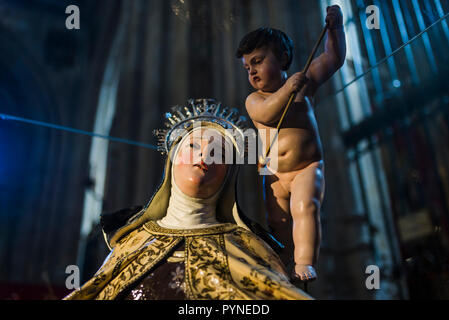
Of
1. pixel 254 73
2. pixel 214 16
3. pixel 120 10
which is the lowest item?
pixel 254 73

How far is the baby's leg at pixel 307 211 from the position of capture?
1571mm

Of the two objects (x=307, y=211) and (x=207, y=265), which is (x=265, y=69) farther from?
(x=207, y=265)

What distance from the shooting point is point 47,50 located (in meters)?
7.77

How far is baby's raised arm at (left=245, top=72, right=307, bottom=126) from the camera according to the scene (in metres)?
1.63

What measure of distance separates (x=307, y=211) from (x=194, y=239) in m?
0.52

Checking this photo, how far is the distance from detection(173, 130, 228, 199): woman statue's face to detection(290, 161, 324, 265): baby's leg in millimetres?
362

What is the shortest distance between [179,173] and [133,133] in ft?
9.69

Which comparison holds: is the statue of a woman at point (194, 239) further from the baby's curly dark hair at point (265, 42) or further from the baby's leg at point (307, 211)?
the baby's curly dark hair at point (265, 42)

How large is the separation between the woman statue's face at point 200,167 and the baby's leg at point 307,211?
0.36 meters

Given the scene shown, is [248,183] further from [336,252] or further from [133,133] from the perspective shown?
[133,133]

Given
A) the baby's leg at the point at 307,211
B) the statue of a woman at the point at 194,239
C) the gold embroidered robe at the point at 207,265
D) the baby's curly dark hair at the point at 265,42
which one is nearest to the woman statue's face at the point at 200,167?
the statue of a woman at the point at 194,239

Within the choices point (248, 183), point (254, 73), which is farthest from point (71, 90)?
point (254, 73)

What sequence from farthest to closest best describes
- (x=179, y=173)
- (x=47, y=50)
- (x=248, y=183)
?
(x=47, y=50) < (x=248, y=183) < (x=179, y=173)

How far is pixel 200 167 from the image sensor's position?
168 cm
